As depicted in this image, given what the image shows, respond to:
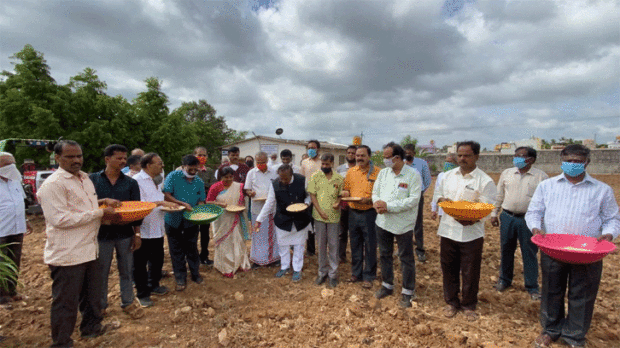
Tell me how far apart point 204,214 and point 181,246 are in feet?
1.82

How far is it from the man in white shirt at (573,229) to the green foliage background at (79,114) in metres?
13.6

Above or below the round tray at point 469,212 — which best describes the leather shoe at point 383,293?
below

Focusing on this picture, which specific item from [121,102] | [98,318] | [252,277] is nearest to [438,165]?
[121,102]

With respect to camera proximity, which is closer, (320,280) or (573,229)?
(573,229)

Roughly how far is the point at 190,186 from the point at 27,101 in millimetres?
11430

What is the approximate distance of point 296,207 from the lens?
4.32 meters

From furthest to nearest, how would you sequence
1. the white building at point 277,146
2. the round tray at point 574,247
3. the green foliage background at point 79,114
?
the white building at point 277,146
the green foliage background at point 79,114
the round tray at point 574,247

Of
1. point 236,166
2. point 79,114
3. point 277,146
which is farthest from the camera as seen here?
point 277,146

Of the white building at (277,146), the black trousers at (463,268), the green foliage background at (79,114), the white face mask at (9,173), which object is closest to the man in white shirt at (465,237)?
the black trousers at (463,268)

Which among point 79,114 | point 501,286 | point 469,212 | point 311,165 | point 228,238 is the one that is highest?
point 79,114

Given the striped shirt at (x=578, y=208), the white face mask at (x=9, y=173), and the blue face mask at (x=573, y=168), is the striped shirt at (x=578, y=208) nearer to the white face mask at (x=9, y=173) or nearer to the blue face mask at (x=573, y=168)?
the blue face mask at (x=573, y=168)

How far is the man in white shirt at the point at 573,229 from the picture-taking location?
9.29ft

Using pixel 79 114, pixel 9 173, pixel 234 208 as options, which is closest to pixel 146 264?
pixel 234 208

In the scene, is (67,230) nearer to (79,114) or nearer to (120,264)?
(120,264)
